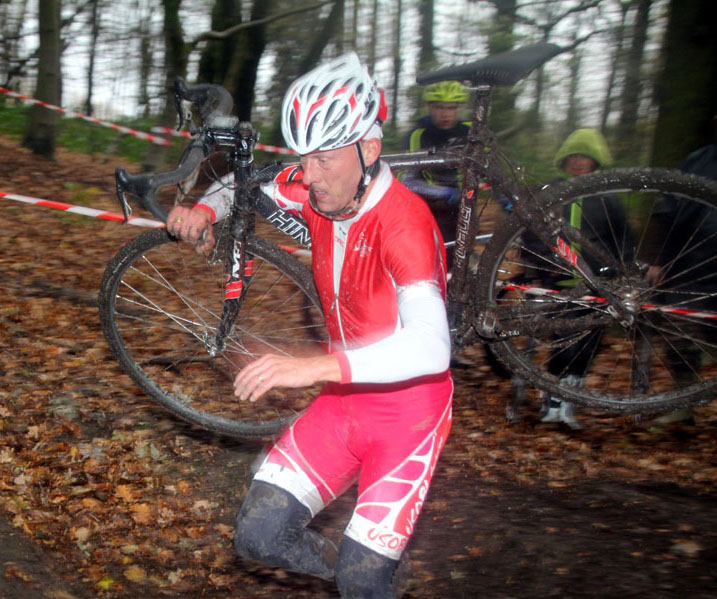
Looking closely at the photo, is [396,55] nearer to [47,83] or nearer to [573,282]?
[47,83]

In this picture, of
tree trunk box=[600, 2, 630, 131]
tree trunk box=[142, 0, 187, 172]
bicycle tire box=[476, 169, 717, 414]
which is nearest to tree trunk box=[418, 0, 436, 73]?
tree trunk box=[600, 2, 630, 131]

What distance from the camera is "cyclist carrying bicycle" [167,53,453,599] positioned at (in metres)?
2.71

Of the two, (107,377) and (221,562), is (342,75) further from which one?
(107,377)

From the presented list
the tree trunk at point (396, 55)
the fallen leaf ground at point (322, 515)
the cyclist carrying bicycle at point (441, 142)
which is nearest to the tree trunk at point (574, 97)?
the tree trunk at point (396, 55)

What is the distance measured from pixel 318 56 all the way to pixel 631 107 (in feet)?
17.6

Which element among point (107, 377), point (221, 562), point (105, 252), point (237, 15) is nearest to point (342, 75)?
point (221, 562)

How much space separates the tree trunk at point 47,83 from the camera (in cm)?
1099

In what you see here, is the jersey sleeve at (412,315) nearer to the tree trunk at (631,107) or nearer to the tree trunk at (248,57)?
the tree trunk at (631,107)

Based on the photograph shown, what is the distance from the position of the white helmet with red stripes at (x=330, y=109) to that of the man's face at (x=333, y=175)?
48 mm

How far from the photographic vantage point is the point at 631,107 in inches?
448

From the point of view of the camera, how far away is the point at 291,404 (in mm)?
5207

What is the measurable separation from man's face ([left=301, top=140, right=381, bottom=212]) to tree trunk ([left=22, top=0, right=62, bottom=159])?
32.5ft

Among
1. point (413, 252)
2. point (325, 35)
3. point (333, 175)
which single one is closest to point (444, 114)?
point (333, 175)

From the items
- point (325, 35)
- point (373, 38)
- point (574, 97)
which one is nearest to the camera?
point (574, 97)
